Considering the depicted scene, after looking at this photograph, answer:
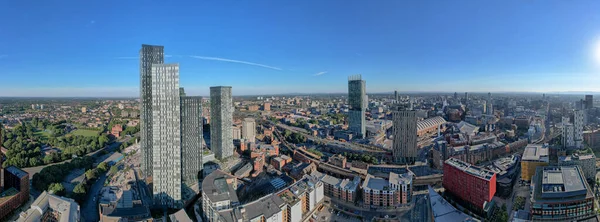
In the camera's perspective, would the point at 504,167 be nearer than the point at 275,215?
No

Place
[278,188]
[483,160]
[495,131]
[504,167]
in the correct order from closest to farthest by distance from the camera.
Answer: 1. [278,188]
2. [504,167]
3. [483,160]
4. [495,131]

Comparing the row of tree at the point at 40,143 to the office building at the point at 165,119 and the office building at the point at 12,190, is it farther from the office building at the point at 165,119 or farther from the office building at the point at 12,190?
the office building at the point at 165,119

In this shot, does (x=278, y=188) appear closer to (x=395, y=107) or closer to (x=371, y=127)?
(x=395, y=107)

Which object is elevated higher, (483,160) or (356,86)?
(356,86)

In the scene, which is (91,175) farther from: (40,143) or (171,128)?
(40,143)

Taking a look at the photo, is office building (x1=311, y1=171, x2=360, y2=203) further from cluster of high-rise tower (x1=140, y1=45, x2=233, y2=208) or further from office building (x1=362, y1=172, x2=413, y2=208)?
cluster of high-rise tower (x1=140, y1=45, x2=233, y2=208)

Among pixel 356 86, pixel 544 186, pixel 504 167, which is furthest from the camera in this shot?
pixel 356 86

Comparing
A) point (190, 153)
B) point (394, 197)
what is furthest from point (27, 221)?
point (394, 197)

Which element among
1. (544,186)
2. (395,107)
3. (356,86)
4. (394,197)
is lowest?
(394,197)
